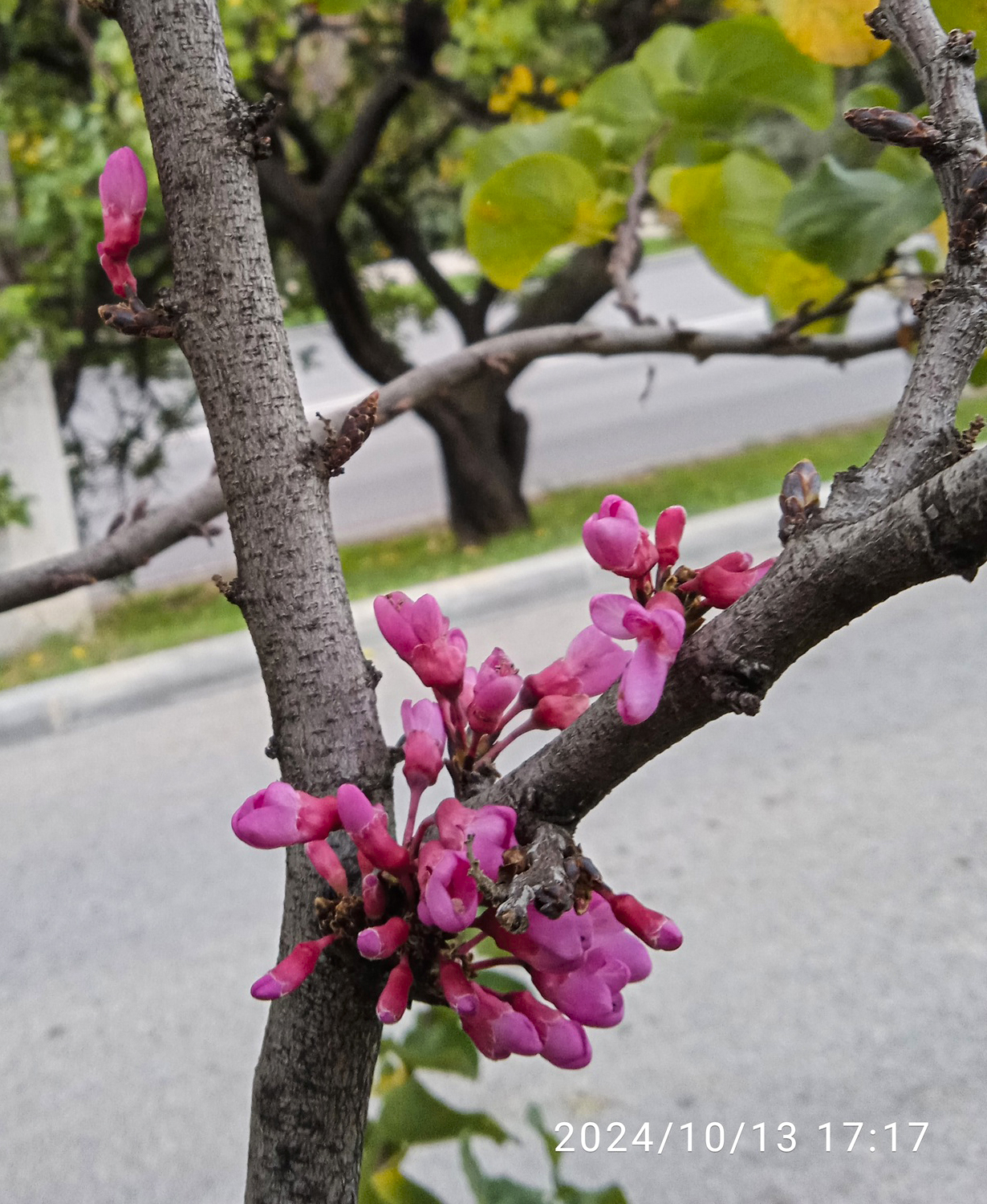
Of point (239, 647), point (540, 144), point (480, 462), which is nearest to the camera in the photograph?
point (540, 144)

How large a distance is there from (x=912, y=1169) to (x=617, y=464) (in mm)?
6857

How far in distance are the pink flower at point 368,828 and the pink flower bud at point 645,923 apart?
0.30ft

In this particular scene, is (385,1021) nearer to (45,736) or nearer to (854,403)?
(45,736)

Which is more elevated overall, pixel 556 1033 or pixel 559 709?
pixel 559 709

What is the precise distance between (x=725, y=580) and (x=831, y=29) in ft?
1.66

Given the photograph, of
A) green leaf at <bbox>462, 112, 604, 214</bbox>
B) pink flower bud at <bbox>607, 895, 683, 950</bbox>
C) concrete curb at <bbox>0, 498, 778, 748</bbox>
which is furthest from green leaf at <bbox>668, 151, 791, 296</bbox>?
concrete curb at <bbox>0, 498, 778, 748</bbox>

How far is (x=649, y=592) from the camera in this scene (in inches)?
19.2

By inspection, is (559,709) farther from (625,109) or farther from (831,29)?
(625,109)

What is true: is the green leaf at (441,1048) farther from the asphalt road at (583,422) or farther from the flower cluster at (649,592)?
the asphalt road at (583,422)

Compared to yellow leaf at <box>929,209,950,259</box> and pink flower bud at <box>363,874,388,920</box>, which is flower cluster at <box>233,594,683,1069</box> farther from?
yellow leaf at <box>929,209,950,259</box>

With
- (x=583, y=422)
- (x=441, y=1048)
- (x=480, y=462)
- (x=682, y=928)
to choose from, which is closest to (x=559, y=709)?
(x=441, y=1048)

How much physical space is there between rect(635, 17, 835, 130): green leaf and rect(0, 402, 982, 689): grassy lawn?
4185 millimetres

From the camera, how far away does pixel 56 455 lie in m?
5.61

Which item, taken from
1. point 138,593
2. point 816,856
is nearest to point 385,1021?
point 816,856
